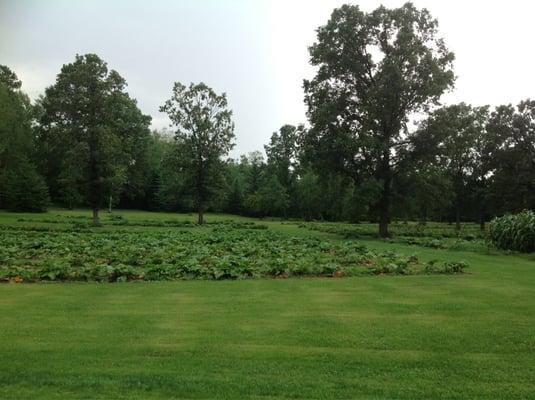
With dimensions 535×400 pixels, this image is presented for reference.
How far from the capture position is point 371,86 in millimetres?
35375

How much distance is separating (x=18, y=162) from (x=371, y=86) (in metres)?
41.3

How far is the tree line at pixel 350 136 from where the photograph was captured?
34.3 metres

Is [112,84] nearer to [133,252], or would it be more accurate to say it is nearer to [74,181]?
[74,181]

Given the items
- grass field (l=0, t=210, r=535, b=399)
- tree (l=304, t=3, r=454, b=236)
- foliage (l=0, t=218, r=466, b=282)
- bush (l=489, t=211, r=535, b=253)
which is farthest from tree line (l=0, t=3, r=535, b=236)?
grass field (l=0, t=210, r=535, b=399)

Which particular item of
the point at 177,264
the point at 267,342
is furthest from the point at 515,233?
the point at 267,342

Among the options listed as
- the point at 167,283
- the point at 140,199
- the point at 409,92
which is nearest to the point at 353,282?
the point at 167,283

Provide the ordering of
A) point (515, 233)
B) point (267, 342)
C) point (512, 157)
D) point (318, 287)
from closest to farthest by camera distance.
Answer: point (267, 342), point (318, 287), point (515, 233), point (512, 157)

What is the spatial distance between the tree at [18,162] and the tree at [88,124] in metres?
12.6

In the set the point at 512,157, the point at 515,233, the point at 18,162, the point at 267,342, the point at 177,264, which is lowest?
the point at 267,342

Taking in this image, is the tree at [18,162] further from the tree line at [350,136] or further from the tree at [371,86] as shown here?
the tree at [371,86]

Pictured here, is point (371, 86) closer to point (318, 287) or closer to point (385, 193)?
point (385, 193)

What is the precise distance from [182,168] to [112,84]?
490 inches

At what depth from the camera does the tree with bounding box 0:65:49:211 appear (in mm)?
55094

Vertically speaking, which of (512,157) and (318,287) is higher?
(512,157)
